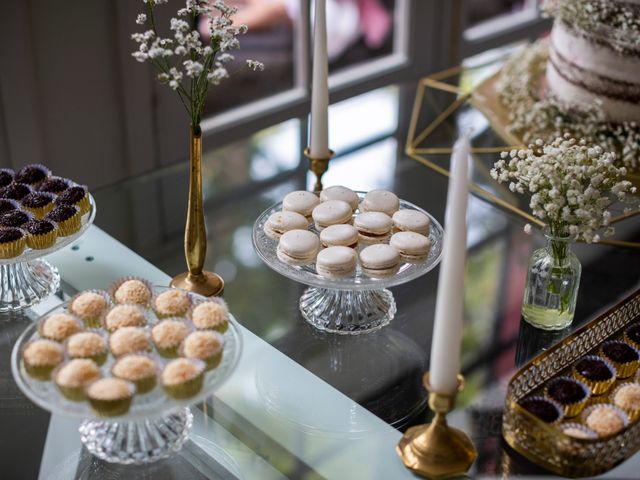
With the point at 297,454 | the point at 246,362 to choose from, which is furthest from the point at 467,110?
the point at 297,454

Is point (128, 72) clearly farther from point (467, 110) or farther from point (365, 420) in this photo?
point (365, 420)

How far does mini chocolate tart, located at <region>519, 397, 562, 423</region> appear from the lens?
1.23 metres

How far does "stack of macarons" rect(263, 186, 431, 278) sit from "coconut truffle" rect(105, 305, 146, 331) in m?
0.27

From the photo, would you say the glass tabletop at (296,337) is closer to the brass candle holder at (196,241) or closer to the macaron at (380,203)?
the brass candle holder at (196,241)

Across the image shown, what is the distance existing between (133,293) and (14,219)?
0.28m

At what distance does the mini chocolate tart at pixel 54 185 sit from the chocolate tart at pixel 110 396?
0.53 m

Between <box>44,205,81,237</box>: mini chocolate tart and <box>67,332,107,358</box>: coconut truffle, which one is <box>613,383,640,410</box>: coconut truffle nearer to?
<box>67,332,107,358</box>: coconut truffle

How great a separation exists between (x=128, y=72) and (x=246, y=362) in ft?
3.50

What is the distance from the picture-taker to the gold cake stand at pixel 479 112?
1867mm

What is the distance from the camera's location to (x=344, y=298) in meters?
1.55

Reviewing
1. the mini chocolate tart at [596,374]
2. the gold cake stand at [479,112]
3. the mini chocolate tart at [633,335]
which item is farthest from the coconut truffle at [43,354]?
the gold cake stand at [479,112]

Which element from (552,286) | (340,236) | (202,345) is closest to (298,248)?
(340,236)

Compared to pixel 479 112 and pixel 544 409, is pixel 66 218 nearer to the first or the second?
pixel 544 409

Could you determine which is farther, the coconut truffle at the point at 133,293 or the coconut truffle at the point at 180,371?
the coconut truffle at the point at 133,293
